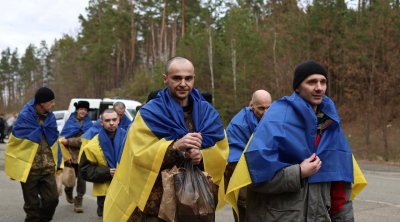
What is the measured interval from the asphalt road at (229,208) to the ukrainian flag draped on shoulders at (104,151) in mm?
1651

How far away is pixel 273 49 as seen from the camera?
1199 inches

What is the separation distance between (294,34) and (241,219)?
22781mm

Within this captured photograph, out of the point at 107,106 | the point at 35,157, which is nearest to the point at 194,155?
the point at 35,157

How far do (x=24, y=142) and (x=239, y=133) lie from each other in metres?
3.35

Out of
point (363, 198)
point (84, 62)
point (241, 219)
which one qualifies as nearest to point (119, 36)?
point (84, 62)

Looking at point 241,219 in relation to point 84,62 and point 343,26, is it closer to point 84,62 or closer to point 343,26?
point 343,26

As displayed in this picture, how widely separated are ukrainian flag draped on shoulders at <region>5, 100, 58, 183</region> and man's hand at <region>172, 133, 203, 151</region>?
4.16 meters

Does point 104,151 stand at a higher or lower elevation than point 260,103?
lower

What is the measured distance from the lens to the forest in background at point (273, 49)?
23.6 meters

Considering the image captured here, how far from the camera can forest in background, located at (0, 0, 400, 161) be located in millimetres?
23625

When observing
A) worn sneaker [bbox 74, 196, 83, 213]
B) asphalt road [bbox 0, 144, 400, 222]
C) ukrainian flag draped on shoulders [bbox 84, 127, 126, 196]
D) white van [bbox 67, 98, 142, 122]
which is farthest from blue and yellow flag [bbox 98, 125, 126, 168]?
white van [bbox 67, 98, 142, 122]

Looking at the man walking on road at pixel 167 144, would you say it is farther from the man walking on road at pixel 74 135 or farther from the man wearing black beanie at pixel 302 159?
the man walking on road at pixel 74 135

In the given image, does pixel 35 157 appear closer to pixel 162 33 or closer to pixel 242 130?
pixel 242 130

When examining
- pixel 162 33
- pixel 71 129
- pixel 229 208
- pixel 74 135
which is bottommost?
pixel 229 208
